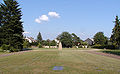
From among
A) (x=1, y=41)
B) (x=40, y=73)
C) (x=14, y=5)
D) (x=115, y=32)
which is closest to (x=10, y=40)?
(x=1, y=41)

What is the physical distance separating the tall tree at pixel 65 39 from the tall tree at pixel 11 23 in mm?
50369

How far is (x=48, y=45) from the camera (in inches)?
3216

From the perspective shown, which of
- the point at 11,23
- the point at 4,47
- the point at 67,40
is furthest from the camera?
the point at 67,40

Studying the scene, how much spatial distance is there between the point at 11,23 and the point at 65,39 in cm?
5429

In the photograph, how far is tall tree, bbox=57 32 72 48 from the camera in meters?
84.5

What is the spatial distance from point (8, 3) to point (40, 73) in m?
31.8

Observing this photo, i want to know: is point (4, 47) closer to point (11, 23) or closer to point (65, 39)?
point (11, 23)

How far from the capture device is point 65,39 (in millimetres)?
85125

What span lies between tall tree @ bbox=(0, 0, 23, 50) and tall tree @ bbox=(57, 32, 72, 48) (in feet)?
165

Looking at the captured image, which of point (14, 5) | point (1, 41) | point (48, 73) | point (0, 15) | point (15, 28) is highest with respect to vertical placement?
point (14, 5)

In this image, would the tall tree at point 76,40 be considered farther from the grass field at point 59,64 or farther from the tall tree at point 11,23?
the grass field at point 59,64

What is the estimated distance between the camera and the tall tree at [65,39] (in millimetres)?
84544

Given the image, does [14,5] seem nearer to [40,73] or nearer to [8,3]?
[8,3]

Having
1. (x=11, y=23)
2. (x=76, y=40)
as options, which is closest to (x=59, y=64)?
(x=11, y=23)
